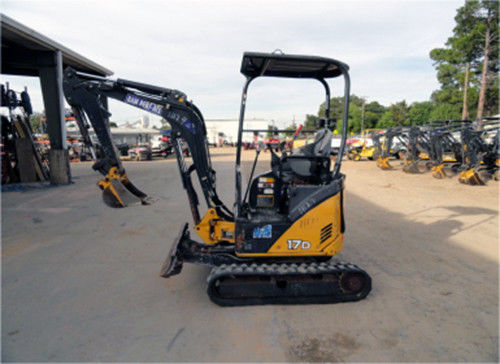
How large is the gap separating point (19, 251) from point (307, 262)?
5.05 m

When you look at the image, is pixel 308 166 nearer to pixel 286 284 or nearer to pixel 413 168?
pixel 286 284

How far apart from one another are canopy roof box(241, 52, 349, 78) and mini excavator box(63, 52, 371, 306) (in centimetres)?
1

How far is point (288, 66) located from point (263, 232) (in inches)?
85.8

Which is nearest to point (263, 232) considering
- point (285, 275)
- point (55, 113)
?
point (285, 275)

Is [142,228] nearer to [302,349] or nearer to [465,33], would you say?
[302,349]

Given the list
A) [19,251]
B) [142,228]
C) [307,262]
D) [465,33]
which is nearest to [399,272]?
[307,262]

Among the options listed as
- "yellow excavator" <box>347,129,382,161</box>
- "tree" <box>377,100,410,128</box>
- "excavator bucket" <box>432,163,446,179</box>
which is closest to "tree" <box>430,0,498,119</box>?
"tree" <box>377,100,410,128</box>

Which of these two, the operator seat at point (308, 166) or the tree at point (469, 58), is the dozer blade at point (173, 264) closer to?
the operator seat at point (308, 166)

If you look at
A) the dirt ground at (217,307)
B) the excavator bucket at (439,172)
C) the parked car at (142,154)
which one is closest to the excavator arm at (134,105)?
the dirt ground at (217,307)

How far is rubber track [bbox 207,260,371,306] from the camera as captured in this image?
3.72m

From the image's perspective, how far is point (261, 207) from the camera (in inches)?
169

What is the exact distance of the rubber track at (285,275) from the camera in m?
3.72

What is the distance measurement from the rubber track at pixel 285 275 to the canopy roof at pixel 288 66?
96.3 inches

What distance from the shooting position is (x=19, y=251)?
562cm
